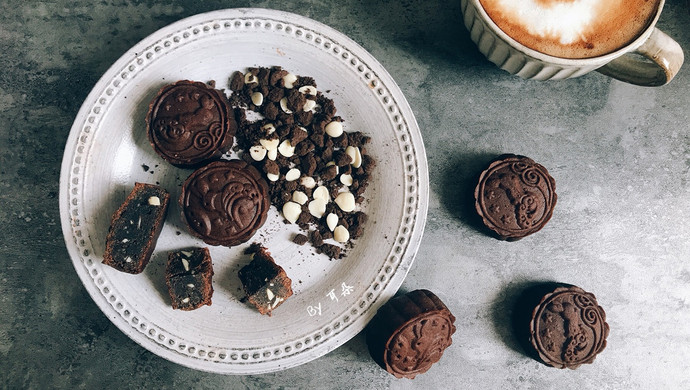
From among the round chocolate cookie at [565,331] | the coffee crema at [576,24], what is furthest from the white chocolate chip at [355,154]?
the round chocolate cookie at [565,331]

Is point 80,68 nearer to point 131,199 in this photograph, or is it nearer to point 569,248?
point 131,199

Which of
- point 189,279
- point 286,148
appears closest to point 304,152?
point 286,148

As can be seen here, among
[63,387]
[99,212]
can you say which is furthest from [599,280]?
[63,387]

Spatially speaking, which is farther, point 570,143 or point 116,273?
point 570,143

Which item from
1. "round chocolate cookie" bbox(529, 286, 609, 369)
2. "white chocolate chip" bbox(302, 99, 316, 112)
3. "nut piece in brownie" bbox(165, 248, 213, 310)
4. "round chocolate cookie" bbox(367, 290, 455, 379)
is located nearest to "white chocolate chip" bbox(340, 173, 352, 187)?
"white chocolate chip" bbox(302, 99, 316, 112)

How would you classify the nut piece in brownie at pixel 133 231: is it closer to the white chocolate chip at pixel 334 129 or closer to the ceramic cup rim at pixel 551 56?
the white chocolate chip at pixel 334 129

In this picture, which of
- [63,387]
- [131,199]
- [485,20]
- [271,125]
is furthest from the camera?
[63,387]

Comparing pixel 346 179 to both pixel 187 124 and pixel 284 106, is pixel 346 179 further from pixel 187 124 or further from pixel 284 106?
pixel 187 124
